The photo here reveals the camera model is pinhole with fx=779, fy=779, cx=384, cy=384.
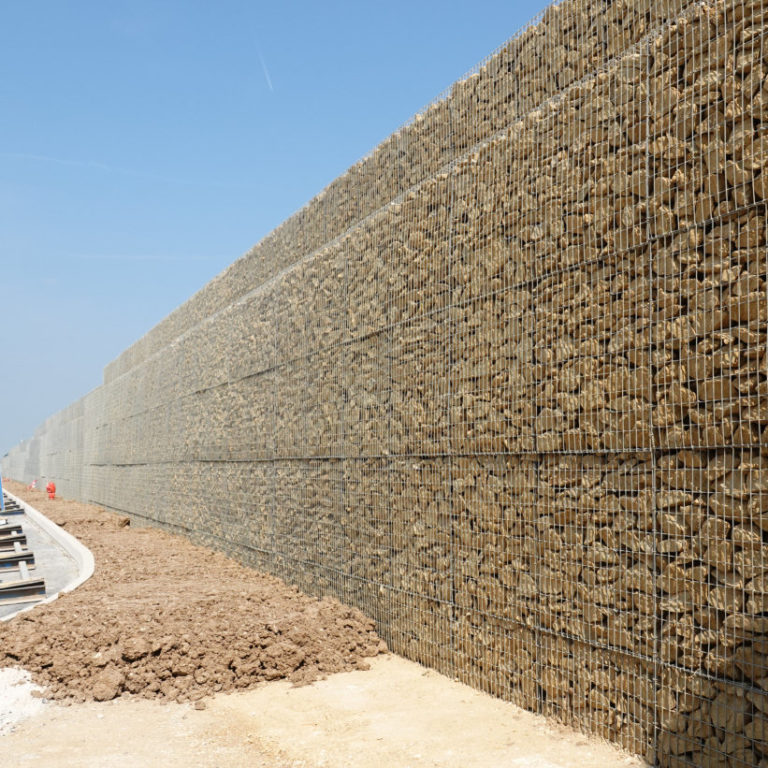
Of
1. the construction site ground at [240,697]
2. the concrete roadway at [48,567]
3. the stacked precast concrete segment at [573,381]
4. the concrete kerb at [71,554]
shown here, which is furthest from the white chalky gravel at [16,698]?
the stacked precast concrete segment at [573,381]

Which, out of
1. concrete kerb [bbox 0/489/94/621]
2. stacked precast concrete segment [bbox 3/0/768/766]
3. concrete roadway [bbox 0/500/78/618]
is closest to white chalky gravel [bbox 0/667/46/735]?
concrete kerb [bbox 0/489/94/621]

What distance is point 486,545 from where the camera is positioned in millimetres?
6082

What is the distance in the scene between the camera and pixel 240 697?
20.9ft

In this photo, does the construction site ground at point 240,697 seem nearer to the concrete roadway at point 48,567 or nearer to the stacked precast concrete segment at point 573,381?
the stacked precast concrete segment at point 573,381

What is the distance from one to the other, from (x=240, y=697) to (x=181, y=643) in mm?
907

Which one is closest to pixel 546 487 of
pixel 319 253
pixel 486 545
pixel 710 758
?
pixel 486 545

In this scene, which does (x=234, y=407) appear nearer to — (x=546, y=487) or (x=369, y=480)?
(x=369, y=480)

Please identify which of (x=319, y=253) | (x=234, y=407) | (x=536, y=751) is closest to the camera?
(x=536, y=751)

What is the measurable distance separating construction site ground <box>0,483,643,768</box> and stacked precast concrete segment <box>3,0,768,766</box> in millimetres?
363

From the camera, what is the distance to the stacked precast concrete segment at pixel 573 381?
4.23 metres

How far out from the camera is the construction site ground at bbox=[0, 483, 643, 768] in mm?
5066

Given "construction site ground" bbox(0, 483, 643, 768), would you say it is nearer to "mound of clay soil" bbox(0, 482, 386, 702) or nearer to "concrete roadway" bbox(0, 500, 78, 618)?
"mound of clay soil" bbox(0, 482, 386, 702)

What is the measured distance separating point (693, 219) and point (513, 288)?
1.64m

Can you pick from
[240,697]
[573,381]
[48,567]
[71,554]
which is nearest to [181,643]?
[240,697]
